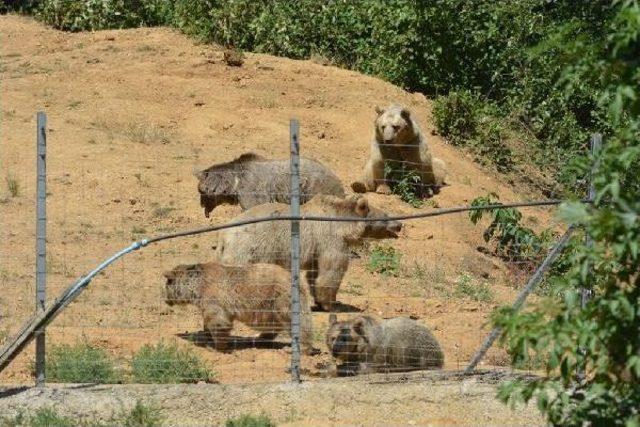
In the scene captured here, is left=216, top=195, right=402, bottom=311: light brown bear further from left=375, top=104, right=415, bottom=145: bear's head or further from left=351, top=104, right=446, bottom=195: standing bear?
left=375, top=104, right=415, bottom=145: bear's head

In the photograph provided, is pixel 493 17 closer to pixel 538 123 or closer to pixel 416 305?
pixel 538 123

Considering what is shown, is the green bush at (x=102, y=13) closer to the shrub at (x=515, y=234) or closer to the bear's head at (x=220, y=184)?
the bear's head at (x=220, y=184)

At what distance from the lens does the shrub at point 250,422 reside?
934cm

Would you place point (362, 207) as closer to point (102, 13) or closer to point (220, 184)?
point (220, 184)

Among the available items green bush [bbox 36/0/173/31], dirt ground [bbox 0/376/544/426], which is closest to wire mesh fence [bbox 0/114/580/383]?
dirt ground [bbox 0/376/544/426]

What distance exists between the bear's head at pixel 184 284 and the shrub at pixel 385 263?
141 inches

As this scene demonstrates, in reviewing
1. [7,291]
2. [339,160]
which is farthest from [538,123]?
[7,291]

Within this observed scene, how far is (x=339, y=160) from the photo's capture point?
64.9 ft

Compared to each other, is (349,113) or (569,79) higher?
(349,113)

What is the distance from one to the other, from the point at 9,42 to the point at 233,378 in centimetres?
1500

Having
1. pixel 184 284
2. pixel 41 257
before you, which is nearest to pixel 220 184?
pixel 184 284

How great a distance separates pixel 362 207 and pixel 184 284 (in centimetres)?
229

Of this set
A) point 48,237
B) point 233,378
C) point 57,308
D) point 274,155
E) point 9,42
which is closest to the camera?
point 57,308

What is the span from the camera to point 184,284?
11969 millimetres
